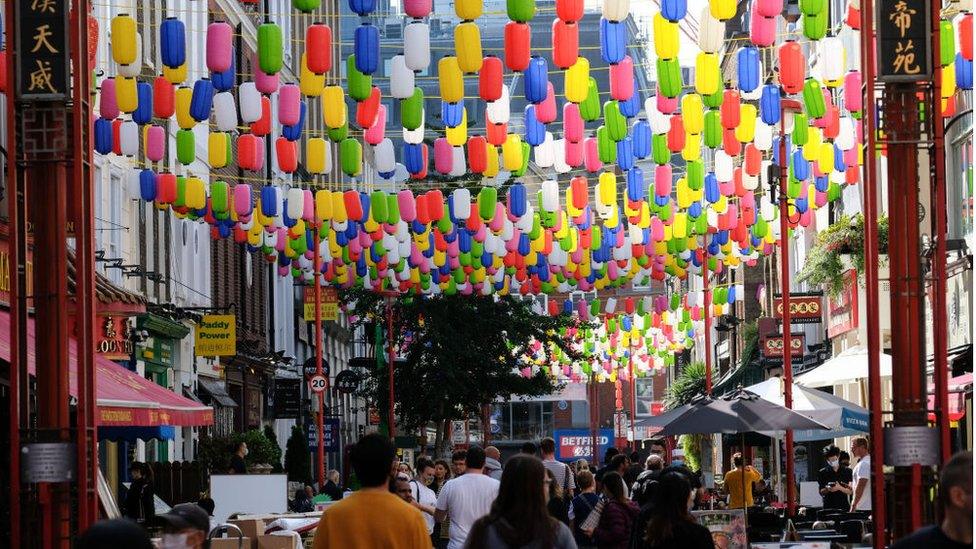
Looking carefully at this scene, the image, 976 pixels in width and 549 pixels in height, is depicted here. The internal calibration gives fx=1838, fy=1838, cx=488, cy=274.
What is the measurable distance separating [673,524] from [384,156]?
16637 mm

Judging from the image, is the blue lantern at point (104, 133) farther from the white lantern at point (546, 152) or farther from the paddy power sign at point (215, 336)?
the paddy power sign at point (215, 336)

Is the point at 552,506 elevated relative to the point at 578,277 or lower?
lower

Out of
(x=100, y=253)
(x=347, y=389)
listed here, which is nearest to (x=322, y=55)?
(x=100, y=253)

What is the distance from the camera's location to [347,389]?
54.7m

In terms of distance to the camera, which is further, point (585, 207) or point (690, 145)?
point (585, 207)

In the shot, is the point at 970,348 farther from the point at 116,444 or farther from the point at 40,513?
the point at 40,513

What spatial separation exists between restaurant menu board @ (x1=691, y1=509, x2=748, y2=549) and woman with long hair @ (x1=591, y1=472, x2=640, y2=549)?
33.4 inches

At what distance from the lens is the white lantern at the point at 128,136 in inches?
933

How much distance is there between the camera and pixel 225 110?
23125 mm

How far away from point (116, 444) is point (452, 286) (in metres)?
8.83

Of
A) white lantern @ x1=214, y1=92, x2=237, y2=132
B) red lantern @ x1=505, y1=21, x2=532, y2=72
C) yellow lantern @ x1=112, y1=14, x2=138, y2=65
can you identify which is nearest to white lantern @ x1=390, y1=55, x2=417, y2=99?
red lantern @ x1=505, y1=21, x2=532, y2=72

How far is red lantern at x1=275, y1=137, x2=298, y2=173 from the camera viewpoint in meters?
24.9

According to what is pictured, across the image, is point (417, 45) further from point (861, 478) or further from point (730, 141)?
point (861, 478)

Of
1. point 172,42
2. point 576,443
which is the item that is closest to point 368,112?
point 172,42
